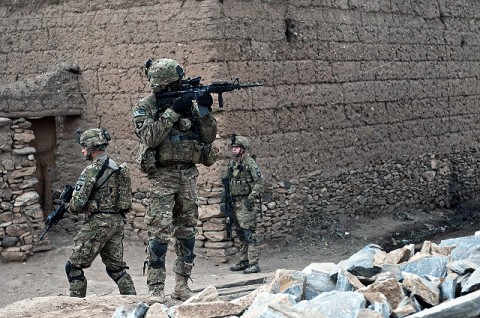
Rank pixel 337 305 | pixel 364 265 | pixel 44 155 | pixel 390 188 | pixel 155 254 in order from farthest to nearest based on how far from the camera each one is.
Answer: pixel 390 188 → pixel 44 155 → pixel 155 254 → pixel 364 265 → pixel 337 305

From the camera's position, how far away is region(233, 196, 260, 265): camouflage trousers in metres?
9.94

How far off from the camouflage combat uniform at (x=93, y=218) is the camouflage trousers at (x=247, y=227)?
2.57 meters

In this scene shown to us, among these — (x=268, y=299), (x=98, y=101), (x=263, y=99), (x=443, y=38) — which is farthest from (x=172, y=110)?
(x=443, y=38)

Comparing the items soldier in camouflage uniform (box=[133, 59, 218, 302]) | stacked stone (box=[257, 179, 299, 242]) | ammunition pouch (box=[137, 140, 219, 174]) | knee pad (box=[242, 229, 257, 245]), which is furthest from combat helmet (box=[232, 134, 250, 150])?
ammunition pouch (box=[137, 140, 219, 174])

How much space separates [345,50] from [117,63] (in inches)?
125

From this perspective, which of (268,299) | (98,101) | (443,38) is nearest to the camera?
(268,299)

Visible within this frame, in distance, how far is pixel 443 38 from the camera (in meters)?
14.0

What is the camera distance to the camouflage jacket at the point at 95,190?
7359 millimetres

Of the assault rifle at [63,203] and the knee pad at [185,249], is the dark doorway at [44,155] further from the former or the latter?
the knee pad at [185,249]

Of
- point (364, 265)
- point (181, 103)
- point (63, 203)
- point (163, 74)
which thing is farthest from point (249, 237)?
point (364, 265)

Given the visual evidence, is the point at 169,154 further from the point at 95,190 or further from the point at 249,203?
the point at 249,203

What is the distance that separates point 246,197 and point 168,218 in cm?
282

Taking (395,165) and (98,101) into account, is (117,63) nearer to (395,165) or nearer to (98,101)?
(98,101)

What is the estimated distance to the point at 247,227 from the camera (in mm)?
9977
